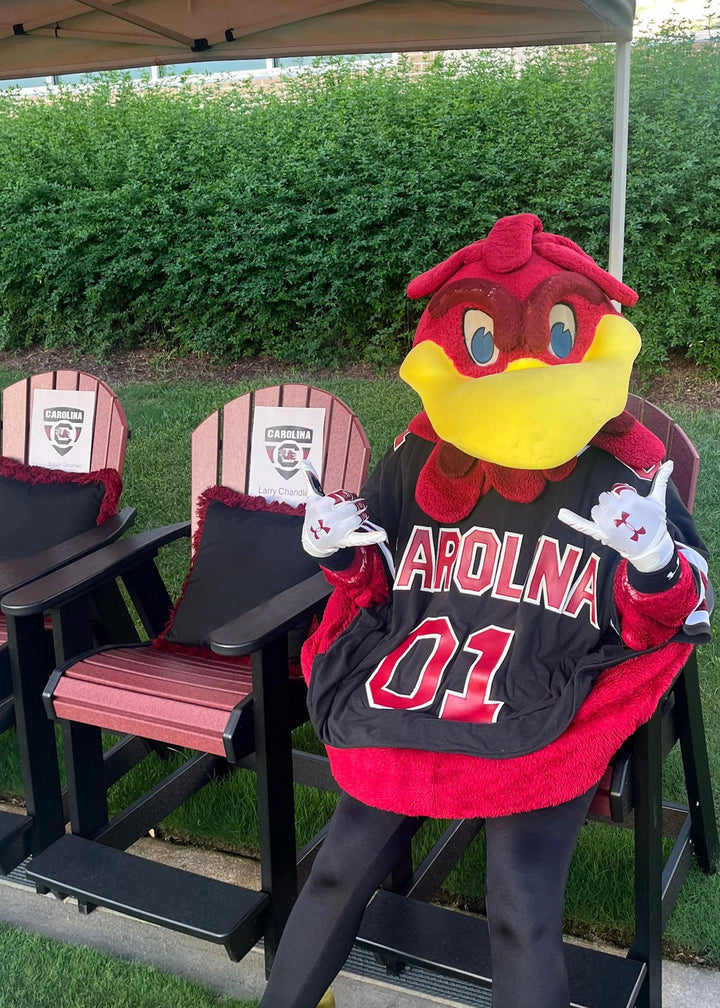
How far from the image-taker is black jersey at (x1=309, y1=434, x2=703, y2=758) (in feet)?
5.71

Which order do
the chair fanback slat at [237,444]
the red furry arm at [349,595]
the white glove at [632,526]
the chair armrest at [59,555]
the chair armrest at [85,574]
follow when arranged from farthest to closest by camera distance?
the chair fanback slat at [237,444]
the chair armrest at [59,555]
the chair armrest at [85,574]
the red furry arm at [349,595]
the white glove at [632,526]

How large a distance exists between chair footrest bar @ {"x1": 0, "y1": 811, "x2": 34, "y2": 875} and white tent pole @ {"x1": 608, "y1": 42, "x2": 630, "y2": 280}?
6.28 ft

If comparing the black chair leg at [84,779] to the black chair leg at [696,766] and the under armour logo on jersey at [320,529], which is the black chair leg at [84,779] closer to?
the under armour logo on jersey at [320,529]

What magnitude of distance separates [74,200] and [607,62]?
318 cm

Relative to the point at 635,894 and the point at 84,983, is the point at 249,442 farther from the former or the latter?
the point at 635,894

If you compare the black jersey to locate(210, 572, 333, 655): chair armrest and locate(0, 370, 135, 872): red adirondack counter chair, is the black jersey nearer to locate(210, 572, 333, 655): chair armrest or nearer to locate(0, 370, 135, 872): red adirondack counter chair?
locate(210, 572, 333, 655): chair armrest

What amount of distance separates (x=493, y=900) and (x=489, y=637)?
453 mm

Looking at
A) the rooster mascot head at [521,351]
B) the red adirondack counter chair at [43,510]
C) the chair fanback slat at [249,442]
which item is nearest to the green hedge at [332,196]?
the red adirondack counter chair at [43,510]

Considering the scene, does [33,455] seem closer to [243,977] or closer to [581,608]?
[243,977]

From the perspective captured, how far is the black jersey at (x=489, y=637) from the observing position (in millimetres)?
1741

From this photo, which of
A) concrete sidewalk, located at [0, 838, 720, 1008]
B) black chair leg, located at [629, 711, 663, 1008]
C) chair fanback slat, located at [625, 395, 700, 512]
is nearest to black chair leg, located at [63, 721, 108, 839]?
concrete sidewalk, located at [0, 838, 720, 1008]

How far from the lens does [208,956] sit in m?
2.16

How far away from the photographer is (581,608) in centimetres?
179

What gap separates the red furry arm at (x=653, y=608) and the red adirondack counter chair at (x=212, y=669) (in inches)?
26.6
